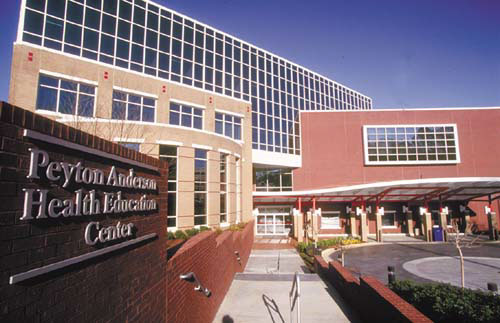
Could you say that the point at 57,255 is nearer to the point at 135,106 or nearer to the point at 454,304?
the point at 454,304

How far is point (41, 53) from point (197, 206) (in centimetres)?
1331

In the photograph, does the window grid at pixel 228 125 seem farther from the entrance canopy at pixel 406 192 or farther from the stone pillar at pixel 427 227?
the stone pillar at pixel 427 227

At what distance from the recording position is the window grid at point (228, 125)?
2558 cm

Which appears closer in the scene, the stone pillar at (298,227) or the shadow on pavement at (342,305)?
the shadow on pavement at (342,305)

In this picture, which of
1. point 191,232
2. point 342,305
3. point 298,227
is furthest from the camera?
point 298,227

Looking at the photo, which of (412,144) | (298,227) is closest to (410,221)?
(412,144)

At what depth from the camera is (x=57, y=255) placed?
251cm

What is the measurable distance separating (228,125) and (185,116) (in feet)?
15.1

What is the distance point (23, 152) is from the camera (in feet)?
7.41

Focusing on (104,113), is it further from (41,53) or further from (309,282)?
(309,282)

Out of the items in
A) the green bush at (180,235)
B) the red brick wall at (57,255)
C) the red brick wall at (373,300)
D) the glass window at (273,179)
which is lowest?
the red brick wall at (373,300)

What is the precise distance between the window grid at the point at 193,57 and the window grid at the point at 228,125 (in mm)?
5905

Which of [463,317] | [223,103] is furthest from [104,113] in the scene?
[463,317]

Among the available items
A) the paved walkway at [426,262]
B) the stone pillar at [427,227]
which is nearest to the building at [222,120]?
the stone pillar at [427,227]
